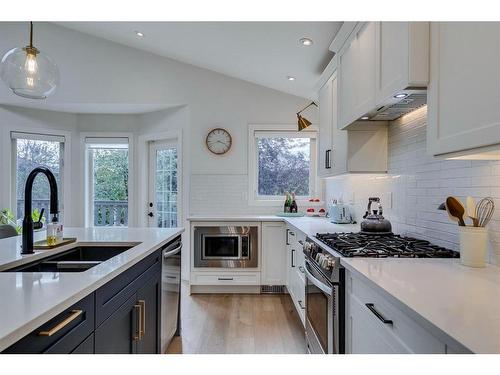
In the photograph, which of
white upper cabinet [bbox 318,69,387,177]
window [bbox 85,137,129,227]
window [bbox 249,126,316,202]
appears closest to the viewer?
white upper cabinet [bbox 318,69,387,177]

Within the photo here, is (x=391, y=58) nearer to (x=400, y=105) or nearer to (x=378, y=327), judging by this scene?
(x=400, y=105)

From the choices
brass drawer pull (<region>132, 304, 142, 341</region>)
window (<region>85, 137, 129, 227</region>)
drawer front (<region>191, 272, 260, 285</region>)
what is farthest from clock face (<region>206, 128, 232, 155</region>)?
brass drawer pull (<region>132, 304, 142, 341</region>)

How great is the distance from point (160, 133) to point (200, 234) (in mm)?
1729

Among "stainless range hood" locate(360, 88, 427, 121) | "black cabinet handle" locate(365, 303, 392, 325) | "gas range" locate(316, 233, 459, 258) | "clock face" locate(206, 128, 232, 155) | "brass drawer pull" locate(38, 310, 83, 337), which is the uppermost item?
"clock face" locate(206, 128, 232, 155)

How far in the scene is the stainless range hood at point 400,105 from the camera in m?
1.66

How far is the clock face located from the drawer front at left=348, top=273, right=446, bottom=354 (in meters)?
3.23

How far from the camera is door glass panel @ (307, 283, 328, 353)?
188cm

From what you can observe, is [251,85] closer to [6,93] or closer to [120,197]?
[120,197]

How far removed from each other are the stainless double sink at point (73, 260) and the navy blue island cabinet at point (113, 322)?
0.24 m

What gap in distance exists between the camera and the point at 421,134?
2074 millimetres

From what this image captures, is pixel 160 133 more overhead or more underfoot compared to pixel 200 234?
more overhead

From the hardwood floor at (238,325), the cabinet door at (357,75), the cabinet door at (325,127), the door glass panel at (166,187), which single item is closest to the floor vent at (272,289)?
the hardwood floor at (238,325)

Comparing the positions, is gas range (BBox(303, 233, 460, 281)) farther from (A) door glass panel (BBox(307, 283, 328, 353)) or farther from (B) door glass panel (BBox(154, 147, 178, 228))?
(B) door glass panel (BBox(154, 147, 178, 228))

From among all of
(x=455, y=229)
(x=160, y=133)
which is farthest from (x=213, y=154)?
(x=455, y=229)
